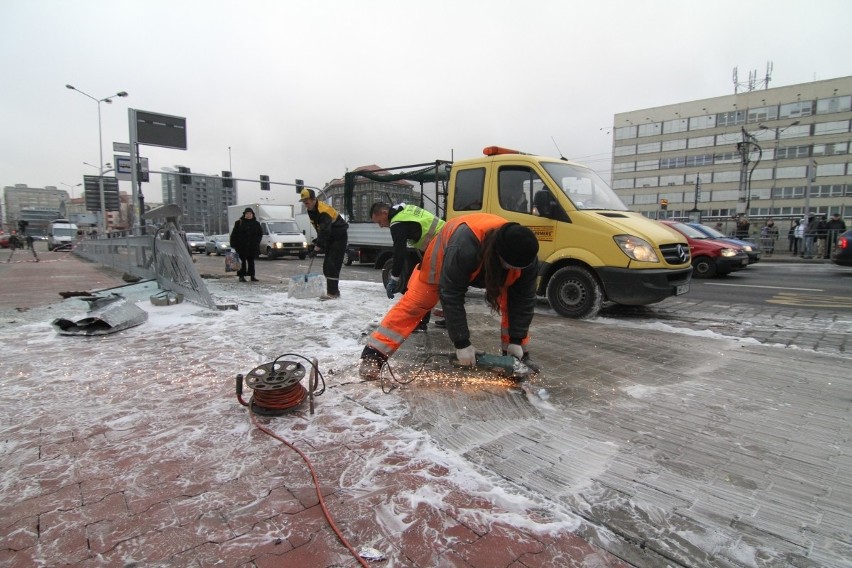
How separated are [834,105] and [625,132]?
25.3 m

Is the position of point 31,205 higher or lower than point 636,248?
higher

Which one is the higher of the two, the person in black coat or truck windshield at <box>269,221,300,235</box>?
truck windshield at <box>269,221,300,235</box>

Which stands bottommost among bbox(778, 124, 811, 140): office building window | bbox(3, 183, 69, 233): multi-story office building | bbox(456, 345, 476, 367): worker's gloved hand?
bbox(456, 345, 476, 367): worker's gloved hand

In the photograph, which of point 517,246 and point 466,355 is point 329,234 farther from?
point 517,246

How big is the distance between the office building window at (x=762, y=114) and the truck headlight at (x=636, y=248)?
241 feet

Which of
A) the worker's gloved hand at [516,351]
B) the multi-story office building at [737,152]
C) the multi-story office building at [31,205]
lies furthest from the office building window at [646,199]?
the multi-story office building at [31,205]

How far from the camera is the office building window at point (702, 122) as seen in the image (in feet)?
211

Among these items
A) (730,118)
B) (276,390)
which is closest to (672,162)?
(730,118)

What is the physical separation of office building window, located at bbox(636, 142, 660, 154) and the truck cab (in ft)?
243

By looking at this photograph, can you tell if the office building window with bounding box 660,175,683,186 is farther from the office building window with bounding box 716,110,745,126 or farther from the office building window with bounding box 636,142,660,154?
the office building window with bounding box 716,110,745,126

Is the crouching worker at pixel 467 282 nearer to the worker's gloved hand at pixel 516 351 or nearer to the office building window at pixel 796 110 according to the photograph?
the worker's gloved hand at pixel 516 351

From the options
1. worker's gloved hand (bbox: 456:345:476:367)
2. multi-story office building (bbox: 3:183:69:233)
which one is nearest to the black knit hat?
worker's gloved hand (bbox: 456:345:476:367)

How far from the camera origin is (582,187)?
6.26m

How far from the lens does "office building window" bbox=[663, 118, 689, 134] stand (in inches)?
2633
